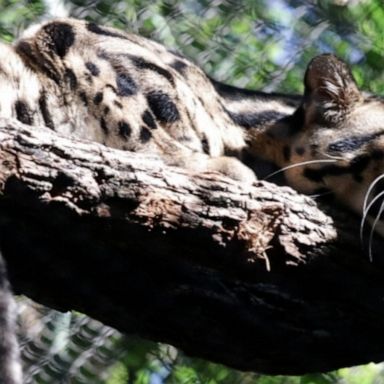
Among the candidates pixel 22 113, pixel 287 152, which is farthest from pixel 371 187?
pixel 22 113

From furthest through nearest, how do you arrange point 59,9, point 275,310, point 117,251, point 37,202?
point 59,9
point 275,310
point 117,251
point 37,202

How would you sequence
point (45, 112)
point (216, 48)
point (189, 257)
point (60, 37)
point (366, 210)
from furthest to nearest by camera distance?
1. point (216, 48)
2. point (60, 37)
3. point (45, 112)
4. point (366, 210)
5. point (189, 257)

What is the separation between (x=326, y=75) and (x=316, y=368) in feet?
2.28

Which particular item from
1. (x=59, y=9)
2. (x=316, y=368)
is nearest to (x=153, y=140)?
(x=316, y=368)

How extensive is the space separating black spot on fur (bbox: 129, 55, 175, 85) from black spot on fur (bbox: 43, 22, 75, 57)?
149 mm

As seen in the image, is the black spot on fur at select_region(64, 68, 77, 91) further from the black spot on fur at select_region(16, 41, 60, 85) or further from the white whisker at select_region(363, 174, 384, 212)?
the white whisker at select_region(363, 174, 384, 212)

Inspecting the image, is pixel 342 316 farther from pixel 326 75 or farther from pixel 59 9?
pixel 59 9

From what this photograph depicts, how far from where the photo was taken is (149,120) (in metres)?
3.08

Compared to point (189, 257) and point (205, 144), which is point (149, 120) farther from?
point (189, 257)

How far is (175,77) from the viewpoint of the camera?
3.21 metres

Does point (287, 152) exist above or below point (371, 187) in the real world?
below

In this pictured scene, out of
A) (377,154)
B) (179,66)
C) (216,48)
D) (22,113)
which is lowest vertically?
(216,48)

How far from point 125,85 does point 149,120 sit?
0.11 metres

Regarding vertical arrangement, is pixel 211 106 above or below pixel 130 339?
above
